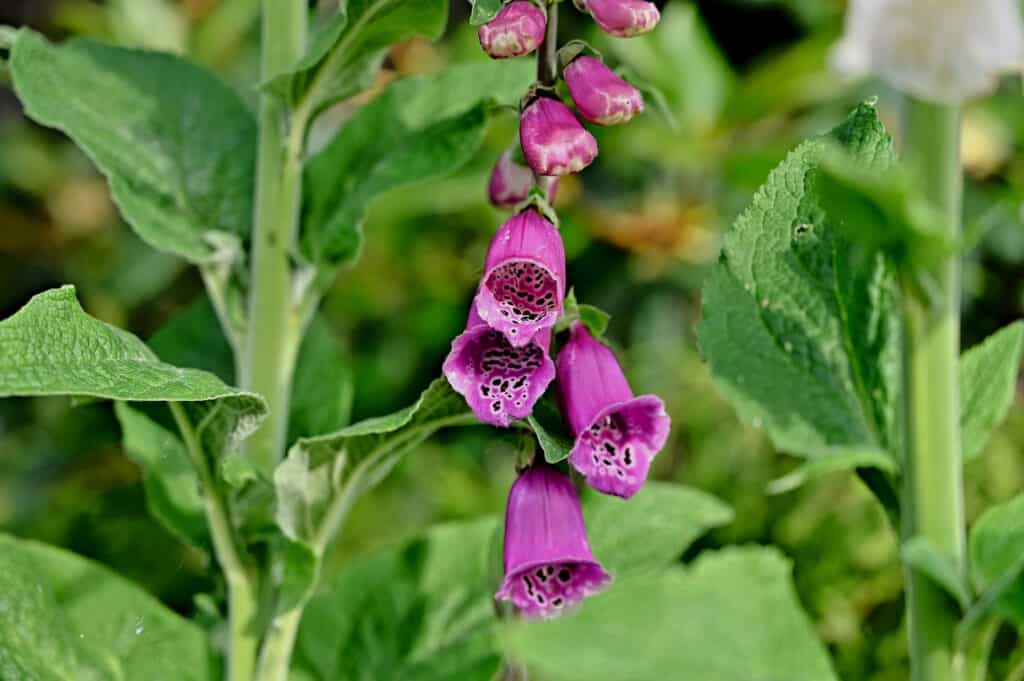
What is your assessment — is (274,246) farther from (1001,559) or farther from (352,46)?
(1001,559)

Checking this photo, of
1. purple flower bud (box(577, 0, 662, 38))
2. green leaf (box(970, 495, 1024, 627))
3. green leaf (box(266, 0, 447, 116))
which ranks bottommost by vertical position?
green leaf (box(970, 495, 1024, 627))

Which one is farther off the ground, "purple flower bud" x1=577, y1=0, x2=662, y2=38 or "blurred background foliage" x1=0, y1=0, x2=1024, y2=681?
"purple flower bud" x1=577, y1=0, x2=662, y2=38

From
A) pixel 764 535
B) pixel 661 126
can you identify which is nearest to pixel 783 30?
pixel 661 126

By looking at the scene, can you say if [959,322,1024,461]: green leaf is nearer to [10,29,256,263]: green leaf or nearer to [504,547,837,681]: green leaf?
[504,547,837,681]: green leaf

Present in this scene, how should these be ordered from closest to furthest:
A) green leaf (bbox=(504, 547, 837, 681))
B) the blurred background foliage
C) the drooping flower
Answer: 1. green leaf (bbox=(504, 547, 837, 681))
2. the drooping flower
3. the blurred background foliage

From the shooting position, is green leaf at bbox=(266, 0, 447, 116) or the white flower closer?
the white flower

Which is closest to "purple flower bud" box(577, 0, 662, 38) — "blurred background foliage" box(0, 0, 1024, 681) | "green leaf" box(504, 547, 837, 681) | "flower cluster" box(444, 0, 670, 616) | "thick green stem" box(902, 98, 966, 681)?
"flower cluster" box(444, 0, 670, 616)

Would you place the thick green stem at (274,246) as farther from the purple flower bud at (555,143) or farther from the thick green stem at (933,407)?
the thick green stem at (933,407)

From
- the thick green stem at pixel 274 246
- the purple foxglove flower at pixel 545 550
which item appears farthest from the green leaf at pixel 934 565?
the thick green stem at pixel 274 246

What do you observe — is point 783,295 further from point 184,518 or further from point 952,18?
point 184,518
